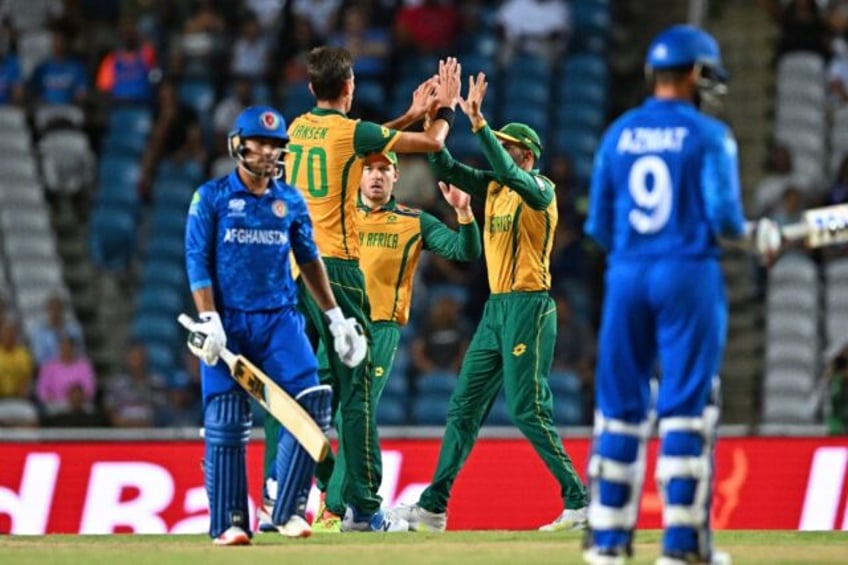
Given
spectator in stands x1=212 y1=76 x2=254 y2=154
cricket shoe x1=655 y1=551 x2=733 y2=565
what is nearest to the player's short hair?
cricket shoe x1=655 y1=551 x2=733 y2=565

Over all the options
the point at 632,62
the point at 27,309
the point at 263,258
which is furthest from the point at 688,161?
the point at 632,62

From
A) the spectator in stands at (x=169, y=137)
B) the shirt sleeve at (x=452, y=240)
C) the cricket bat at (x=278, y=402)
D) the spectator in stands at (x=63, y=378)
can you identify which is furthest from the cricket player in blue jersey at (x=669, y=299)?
the spectator in stands at (x=169, y=137)

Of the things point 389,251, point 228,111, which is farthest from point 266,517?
point 228,111

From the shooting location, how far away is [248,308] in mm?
10047

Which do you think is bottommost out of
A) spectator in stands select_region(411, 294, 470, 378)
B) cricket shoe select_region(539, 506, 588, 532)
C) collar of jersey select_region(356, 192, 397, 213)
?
cricket shoe select_region(539, 506, 588, 532)

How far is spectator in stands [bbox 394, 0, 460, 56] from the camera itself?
21.9 metres

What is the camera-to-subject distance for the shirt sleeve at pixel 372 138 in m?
11.1

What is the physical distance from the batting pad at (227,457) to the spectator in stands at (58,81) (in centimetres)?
1210

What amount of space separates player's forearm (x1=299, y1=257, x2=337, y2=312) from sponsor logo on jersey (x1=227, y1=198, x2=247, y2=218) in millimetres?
491

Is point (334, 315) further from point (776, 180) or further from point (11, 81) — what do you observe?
point (11, 81)

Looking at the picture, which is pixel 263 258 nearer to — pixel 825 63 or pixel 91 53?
pixel 825 63

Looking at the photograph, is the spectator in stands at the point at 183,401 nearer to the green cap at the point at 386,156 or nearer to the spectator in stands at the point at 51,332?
the spectator in stands at the point at 51,332

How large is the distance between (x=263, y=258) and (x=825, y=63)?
12448mm

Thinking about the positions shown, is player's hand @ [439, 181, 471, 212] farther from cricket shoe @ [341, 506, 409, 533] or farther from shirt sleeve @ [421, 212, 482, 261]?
cricket shoe @ [341, 506, 409, 533]
